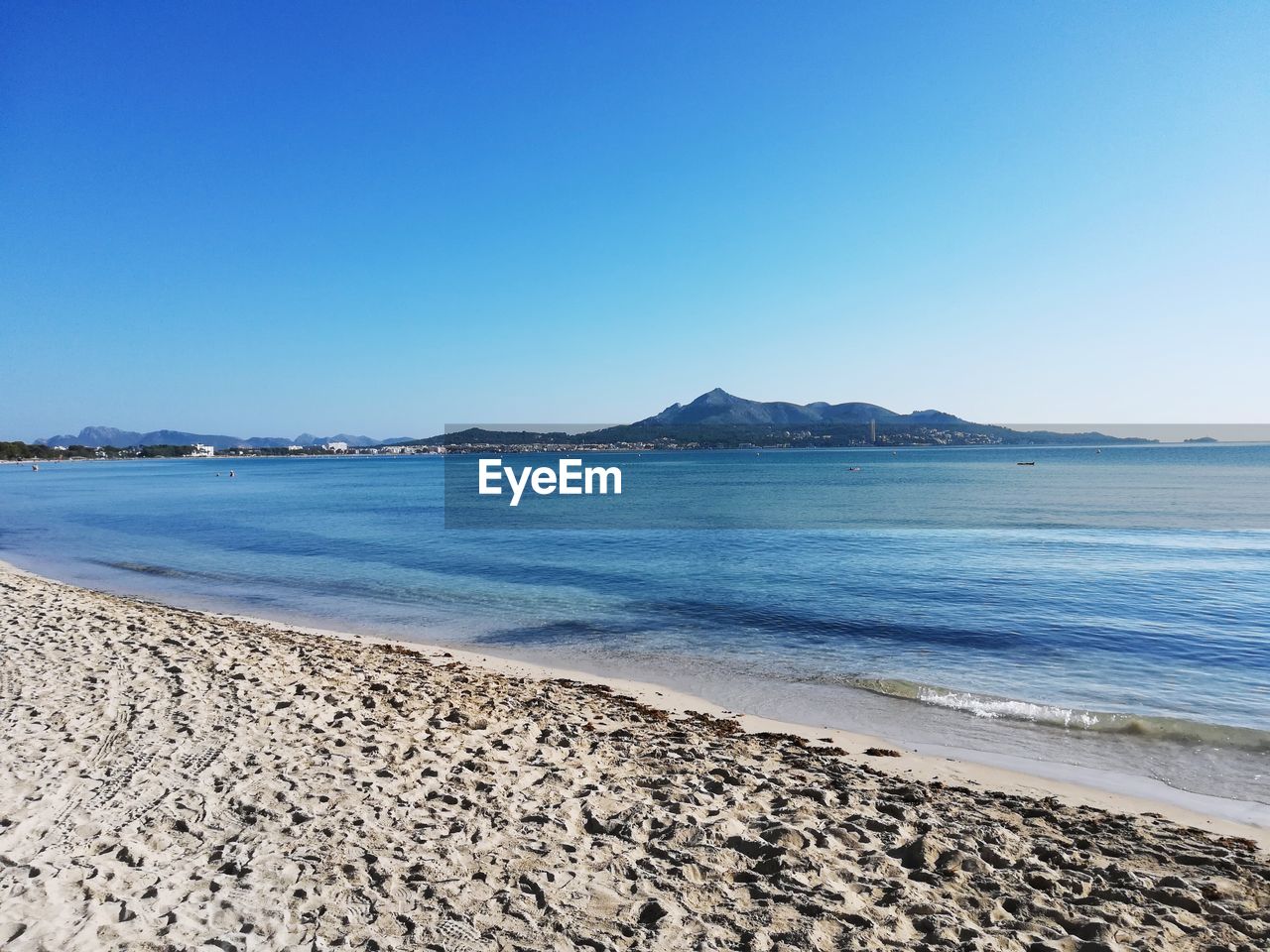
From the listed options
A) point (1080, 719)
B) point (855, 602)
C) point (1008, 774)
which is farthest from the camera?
point (855, 602)

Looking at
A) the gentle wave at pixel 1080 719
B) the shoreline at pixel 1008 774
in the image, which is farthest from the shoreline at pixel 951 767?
the gentle wave at pixel 1080 719

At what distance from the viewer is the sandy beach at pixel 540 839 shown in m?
4.61

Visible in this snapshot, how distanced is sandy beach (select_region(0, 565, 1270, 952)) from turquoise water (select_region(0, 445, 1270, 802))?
268cm

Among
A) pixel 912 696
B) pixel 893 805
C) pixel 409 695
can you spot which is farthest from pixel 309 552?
pixel 893 805

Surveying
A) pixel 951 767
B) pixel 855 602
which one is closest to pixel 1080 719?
pixel 951 767

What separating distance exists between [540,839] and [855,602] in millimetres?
14588

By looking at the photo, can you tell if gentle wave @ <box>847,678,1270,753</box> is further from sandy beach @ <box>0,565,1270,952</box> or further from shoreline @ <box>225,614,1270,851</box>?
sandy beach @ <box>0,565,1270,952</box>

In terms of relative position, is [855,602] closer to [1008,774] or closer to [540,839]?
[1008,774]

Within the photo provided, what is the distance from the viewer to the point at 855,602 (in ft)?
61.3

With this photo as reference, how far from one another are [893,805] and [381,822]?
189 inches

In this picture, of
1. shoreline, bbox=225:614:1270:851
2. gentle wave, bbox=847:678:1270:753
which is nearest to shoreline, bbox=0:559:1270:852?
shoreline, bbox=225:614:1270:851

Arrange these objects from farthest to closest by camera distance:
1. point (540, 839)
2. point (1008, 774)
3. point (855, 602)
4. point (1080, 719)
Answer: point (855, 602), point (1080, 719), point (1008, 774), point (540, 839)

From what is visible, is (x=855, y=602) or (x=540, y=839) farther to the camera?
(x=855, y=602)

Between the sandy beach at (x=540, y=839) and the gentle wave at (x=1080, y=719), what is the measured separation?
8.68 ft
